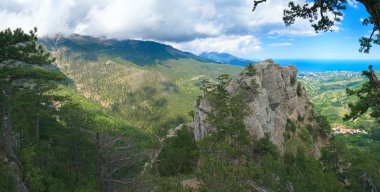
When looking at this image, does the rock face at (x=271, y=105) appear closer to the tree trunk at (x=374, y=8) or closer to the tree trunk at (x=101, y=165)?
the tree trunk at (x=101, y=165)

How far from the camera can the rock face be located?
4833 centimetres

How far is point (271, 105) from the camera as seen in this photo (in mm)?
58688

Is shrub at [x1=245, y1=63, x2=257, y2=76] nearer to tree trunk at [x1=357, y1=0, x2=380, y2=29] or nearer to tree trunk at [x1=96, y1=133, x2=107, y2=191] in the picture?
tree trunk at [x1=96, y1=133, x2=107, y2=191]

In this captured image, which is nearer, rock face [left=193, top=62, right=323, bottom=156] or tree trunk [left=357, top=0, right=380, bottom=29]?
tree trunk [left=357, top=0, right=380, bottom=29]

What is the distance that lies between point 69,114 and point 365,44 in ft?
151

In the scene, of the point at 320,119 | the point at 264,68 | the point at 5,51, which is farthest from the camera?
the point at 320,119

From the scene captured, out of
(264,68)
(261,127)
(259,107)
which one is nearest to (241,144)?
(261,127)

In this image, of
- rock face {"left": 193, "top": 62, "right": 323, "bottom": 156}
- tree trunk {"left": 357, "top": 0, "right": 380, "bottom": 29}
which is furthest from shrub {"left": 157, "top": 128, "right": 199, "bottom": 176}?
tree trunk {"left": 357, "top": 0, "right": 380, "bottom": 29}

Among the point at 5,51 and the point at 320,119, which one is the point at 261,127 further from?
the point at 5,51

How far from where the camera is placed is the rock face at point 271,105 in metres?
48.3

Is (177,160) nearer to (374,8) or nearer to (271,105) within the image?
(271,105)

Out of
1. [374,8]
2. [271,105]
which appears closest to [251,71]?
[271,105]

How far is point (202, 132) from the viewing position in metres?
52.0

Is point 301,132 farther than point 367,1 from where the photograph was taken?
Yes
